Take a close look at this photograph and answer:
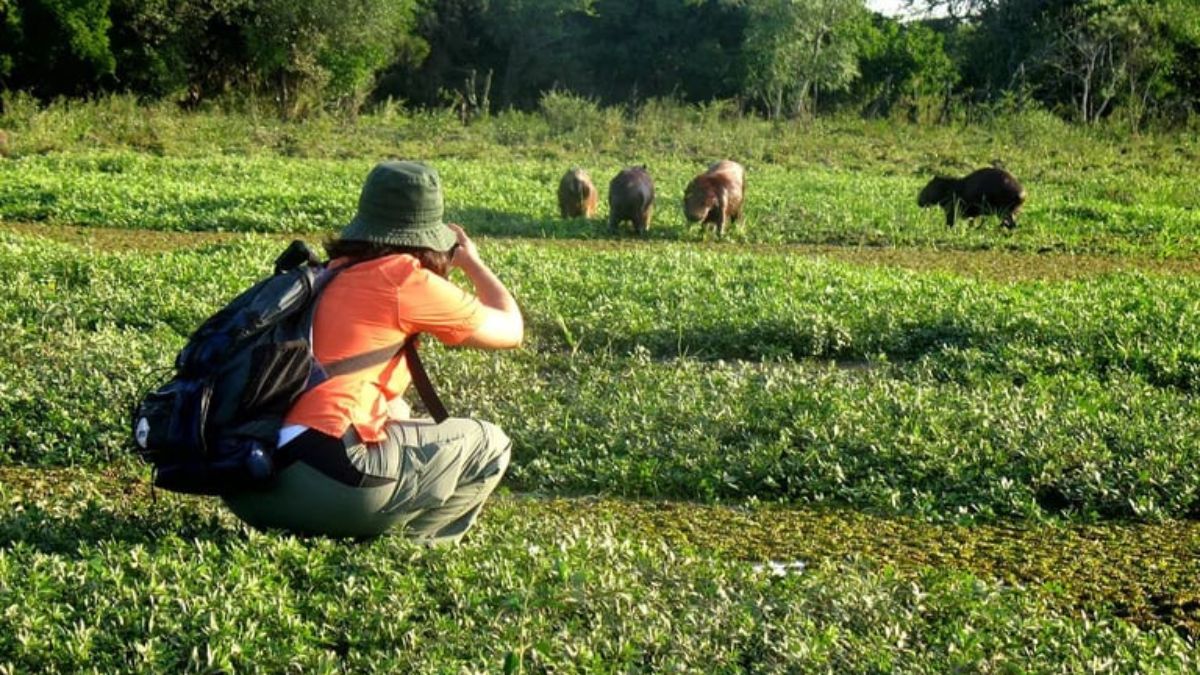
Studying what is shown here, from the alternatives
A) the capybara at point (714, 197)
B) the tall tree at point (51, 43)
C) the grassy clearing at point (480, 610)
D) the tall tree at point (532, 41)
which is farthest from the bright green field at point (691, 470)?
the tall tree at point (532, 41)

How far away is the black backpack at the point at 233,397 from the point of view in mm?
4246

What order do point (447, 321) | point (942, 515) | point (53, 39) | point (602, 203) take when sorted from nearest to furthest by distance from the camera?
point (447, 321), point (942, 515), point (602, 203), point (53, 39)

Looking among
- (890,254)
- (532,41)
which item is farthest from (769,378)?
(532,41)

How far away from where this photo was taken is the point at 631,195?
14.5 meters

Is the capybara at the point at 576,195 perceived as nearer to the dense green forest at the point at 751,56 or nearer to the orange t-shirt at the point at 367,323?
the orange t-shirt at the point at 367,323

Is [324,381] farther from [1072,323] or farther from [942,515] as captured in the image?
[1072,323]

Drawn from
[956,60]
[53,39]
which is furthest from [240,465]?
[956,60]

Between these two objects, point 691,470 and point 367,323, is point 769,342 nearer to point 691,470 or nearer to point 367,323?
point 691,470

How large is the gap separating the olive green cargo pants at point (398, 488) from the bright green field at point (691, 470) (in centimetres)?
10

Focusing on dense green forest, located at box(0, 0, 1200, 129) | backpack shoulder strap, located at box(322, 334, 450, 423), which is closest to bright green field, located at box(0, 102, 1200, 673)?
backpack shoulder strap, located at box(322, 334, 450, 423)

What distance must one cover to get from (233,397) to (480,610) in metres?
1.01

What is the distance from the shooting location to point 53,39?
89.6 ft

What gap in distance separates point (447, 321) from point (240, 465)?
810 mm

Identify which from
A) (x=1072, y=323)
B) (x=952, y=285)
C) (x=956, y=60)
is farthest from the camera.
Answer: (x=956, y=60)
